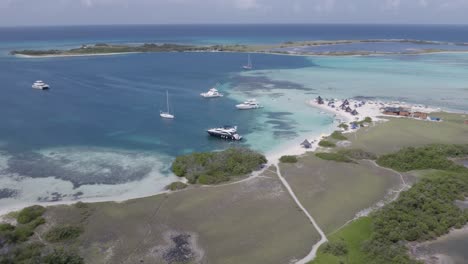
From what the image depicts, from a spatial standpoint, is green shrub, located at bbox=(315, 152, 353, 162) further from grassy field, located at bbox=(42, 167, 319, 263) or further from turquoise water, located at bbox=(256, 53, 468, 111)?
turquoise water, located at bbox=(256, 53, 468, 111)

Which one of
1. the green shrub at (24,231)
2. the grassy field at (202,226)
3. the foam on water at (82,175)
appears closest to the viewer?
the grassy field at (202,226)

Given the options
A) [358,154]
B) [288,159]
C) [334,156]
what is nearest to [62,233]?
[288,159]

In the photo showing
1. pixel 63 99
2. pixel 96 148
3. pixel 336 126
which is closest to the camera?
pixel 96 148

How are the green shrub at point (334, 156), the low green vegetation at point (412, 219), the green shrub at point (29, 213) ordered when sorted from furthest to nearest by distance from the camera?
1. the green shrub at point (334, 156)
2. the green shrub at point (29, 213)
3. the low green vegetation at point (412, 219)

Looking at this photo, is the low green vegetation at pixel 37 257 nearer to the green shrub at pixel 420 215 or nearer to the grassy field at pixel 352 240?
the grassy field at pixel 352 240

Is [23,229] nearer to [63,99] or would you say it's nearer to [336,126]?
[336,126]

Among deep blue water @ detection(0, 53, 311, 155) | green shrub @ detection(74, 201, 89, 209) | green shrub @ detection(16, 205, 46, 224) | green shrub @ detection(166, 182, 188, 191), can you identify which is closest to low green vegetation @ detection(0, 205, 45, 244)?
green shrub @ detection(16, 205, 46, 224)

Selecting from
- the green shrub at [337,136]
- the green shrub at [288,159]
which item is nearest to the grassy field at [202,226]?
the green shrub at [288,159]

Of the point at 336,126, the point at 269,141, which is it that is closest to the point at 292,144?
the point at 269,141
